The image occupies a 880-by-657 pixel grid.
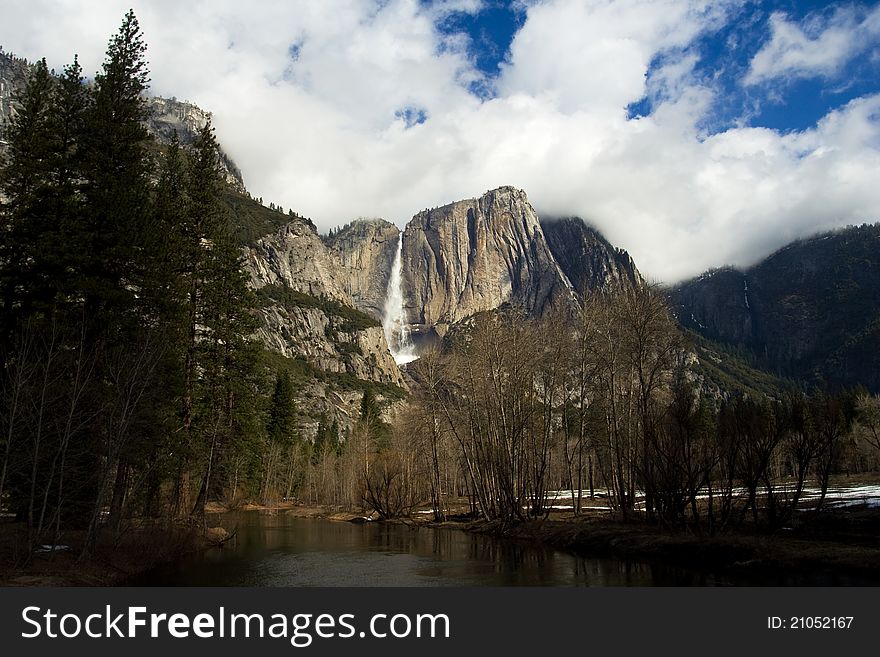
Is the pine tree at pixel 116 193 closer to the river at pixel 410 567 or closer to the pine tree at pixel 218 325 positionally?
the pine tree at pixel 218 325

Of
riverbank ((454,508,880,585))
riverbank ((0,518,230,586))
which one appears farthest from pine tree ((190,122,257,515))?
riverbank ((454,508,880,585))

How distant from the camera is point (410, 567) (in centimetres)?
2638

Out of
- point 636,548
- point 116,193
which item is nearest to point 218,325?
point 116,193

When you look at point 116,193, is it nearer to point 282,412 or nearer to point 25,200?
point 25,200

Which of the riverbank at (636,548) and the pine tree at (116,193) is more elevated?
the pine tree at (116,193)

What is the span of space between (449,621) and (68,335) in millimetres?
18252

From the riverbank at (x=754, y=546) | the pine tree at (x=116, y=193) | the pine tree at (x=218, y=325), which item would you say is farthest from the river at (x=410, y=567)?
the pine tree at (x=116, y=193)

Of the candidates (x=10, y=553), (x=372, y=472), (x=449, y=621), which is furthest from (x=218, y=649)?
(x=372, y=472)

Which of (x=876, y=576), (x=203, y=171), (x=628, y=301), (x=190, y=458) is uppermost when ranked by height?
(x=203, y=171)

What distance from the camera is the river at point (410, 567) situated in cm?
2073

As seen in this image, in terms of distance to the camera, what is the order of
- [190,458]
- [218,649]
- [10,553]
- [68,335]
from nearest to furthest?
[218,649] → [10,553] → [68,335] → [190,458]

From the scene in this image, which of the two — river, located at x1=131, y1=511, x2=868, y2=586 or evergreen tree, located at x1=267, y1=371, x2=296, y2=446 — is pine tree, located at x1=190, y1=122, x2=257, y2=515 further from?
evergreen tree, located at x1=267, y1=371, x2=296, y2=446

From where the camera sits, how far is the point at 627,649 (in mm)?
11234

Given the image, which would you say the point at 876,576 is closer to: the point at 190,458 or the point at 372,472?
the point at 190,458
